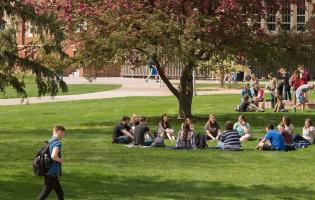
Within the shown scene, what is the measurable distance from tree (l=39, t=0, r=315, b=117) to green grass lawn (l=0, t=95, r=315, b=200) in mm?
2656

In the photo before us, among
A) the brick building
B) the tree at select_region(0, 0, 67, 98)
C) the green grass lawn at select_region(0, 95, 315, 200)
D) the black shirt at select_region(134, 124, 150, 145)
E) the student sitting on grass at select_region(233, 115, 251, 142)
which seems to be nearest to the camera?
the tree at select_region(0, 0, 67, 98)

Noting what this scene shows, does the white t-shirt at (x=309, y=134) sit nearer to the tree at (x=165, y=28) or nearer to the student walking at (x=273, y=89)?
the tree at (x=165, y=28)

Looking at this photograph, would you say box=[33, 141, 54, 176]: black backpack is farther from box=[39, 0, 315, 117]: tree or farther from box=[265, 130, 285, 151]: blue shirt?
box=[39, 0, 315, 117]: tree

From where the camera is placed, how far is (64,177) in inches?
650

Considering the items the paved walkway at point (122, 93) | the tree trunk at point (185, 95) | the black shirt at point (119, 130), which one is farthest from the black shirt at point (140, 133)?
the paved walkway at point (122, 93)

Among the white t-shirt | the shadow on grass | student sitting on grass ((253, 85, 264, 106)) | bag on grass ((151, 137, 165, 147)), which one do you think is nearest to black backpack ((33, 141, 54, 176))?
the shadow on grass

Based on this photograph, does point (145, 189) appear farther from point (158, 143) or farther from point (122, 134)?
point (122, 134)

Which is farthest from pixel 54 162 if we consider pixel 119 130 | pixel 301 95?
pixel 301 95

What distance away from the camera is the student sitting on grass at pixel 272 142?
70.3 feet

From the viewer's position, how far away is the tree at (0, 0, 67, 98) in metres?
14.3

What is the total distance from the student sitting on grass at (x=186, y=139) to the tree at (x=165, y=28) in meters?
6.12

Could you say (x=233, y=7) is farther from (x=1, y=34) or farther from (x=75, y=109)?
(x=1, y=34)

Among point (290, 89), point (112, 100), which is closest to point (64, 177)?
point (290, 89)

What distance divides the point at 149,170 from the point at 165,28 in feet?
34.7
